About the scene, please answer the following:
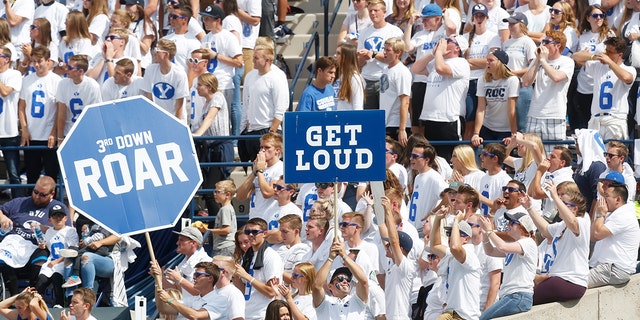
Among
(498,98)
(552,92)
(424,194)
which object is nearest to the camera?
(424,194)

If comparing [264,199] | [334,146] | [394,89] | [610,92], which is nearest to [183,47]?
[394,89]

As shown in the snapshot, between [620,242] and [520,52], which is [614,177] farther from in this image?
[520,52]

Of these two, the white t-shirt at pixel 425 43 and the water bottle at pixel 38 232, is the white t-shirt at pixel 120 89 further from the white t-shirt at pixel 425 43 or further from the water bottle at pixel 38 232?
the white t-shirt at pixel 425 43

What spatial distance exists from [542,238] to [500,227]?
24.1 inches

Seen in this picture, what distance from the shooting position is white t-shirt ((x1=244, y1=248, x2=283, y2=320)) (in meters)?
13.7

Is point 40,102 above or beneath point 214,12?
beneath

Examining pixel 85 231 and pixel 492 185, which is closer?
pixel 492 185

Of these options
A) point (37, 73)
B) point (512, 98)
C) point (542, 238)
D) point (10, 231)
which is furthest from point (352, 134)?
point (37, 73)

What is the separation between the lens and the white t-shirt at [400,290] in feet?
43.3

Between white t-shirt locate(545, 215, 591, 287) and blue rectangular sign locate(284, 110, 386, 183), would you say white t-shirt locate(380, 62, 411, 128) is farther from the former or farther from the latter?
blue rectangular sign locate(284, 110, 386, 183)

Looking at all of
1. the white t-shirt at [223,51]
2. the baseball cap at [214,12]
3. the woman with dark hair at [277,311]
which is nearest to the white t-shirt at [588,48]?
the white t-shirt at [223,51]

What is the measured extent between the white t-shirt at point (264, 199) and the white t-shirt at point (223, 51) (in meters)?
2.36

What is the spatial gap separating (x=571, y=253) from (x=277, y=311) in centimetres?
271

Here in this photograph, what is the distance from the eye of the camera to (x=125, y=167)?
10.2m
